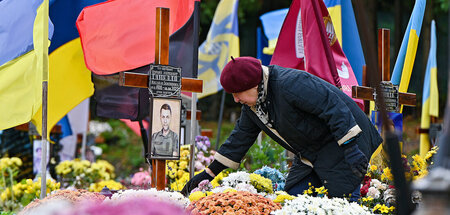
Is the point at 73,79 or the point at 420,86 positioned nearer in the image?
the point at 73,79

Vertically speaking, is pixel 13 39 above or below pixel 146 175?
above

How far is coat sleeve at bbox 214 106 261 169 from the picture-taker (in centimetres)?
374

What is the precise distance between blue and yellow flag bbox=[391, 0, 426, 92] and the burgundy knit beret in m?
2.46

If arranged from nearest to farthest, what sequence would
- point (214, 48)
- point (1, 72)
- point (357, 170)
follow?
1. point (357, 170)
2. point (1, 72)
3. point (214, 48)

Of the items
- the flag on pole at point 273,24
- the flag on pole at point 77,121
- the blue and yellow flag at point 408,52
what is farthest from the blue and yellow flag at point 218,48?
the blue and yellow flag at point 408,52

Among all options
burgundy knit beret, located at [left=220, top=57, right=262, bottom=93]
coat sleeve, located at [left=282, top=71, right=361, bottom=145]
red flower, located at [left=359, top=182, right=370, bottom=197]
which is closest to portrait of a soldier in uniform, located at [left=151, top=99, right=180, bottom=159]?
burgundy knit beret, located at [left=220, top=57, right=262, bottom=93]

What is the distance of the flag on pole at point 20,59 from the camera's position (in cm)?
439

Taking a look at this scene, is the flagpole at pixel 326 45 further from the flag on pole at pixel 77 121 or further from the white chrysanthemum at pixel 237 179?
the flag on pole at pixel 77 121

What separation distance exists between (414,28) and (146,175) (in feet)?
10.2

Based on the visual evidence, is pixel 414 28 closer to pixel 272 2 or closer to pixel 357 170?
pixel 357 170

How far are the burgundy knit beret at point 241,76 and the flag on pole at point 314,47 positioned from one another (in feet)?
5.76

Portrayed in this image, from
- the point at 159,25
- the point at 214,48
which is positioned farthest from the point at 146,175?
the point at 159,25

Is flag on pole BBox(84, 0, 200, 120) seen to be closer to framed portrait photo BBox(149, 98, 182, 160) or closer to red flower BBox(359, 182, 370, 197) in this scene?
framed portrait photo BBox(149, 98, 182, 160)

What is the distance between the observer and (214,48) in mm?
7340
